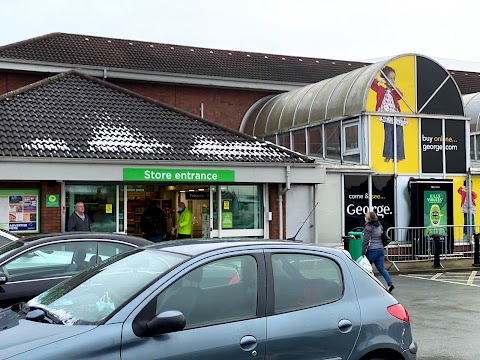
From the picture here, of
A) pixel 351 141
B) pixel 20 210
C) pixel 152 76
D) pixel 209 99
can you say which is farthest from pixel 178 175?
pixel 209 99

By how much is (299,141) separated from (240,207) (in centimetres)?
690

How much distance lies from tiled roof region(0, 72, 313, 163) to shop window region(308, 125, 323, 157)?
14.4ft

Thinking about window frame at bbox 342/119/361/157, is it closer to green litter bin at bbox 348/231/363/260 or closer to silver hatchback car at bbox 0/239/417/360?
green litter bin at bbox 348/231/363/260

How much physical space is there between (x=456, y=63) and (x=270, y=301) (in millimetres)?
51024

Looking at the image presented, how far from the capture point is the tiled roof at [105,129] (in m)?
15.1

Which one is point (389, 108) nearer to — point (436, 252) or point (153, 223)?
point (436, 252)

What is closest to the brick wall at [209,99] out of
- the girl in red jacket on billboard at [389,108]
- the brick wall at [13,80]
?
the brick wall at [13,80]

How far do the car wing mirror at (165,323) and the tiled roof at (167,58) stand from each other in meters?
20.5

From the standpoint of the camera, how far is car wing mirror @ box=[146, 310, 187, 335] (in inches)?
161

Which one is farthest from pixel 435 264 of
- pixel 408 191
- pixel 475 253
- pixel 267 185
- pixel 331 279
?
pixel 331 279

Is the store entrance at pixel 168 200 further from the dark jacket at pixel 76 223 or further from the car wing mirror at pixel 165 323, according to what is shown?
the car wing mirror at pixel 165 323

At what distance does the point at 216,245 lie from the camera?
16.0ft

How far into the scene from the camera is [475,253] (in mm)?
18984

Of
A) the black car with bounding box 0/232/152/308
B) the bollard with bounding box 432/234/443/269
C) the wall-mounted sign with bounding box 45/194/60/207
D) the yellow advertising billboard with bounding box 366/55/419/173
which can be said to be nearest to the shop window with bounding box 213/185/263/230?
the wall-mounted sign with bounding box 45/194/60/207
